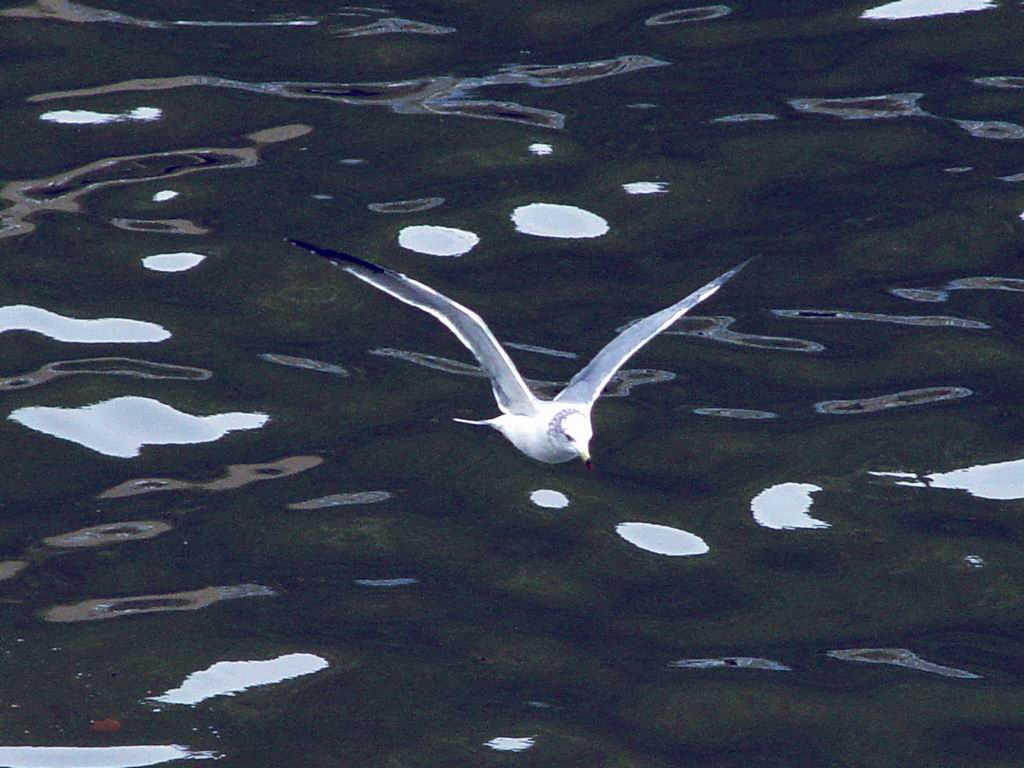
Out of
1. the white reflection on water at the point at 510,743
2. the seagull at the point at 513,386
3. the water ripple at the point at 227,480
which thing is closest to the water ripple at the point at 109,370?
the water ripple at the point at 227,480

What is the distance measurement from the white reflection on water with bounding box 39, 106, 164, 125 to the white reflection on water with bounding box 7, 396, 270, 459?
3.99 metres

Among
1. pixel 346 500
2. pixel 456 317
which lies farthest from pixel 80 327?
pixel 456 317

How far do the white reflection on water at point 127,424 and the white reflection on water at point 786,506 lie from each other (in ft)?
11.7

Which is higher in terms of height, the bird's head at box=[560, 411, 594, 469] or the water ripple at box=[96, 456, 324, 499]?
the bird's head at box=[560, 411, 594, 469]

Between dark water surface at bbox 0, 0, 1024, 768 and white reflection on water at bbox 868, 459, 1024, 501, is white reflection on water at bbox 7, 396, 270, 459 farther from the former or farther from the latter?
white reflection on water at bbox 868, 459, 1024, 501

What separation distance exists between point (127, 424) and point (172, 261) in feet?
6.62

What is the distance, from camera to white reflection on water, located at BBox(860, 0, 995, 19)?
Result: 18.1 metres

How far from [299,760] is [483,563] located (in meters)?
2.11

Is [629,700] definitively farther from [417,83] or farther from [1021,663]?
[417,83]

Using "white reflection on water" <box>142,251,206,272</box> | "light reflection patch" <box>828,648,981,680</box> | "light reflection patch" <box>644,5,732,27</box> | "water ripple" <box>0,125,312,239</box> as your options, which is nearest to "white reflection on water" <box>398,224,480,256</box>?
"white reflection on water" <box>142,251,206,272</box>

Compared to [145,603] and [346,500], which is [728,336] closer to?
[346,500]

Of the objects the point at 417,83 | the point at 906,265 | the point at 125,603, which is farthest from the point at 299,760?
the point at 417,83

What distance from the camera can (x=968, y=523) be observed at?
12602mm

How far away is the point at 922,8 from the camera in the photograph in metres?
18.2
